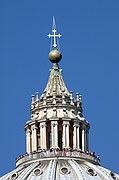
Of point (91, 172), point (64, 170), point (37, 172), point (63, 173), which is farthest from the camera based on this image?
point (91, 172)

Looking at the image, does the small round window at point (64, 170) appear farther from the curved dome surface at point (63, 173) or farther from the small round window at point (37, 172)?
the small round window at point (37, 172)

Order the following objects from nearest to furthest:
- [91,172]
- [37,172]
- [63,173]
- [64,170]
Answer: [63,173], [64,170], [37,172], [91,172]

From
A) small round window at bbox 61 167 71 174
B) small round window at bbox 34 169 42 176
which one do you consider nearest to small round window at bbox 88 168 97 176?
small round window at bbox 61 167 71 174

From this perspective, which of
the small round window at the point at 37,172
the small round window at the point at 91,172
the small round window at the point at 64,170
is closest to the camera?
the small round window at the point at 64,170

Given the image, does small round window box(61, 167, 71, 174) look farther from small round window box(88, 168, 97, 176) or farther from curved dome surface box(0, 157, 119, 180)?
small round window box(88, 168, 97, 176)

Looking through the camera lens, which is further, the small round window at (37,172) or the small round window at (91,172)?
the small round window at (91,172)

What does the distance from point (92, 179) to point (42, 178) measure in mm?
6048

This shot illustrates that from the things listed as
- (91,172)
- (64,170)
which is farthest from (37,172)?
(91,172)

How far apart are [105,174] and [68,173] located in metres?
5.00

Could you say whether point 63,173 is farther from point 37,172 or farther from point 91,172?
point 91,172

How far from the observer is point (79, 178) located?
19562 cm

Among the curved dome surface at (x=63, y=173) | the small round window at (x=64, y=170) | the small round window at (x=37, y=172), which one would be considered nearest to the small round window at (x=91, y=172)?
the curved dome surface at (x=63, y=173)

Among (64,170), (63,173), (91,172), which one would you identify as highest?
(91,172)

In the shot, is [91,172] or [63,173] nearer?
[63,173]
